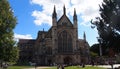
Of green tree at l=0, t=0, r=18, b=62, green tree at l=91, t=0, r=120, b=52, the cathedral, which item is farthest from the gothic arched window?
green tree at l=91, t=0, r=120, b=52

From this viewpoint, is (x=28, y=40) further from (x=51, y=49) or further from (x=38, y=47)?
(x=51, y=49)

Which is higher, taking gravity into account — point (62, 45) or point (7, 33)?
point (62, 45)

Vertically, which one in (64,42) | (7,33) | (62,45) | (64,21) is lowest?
(7,33)

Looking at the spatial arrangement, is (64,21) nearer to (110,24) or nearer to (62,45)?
(62,45)

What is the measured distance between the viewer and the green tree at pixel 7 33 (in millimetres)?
40047

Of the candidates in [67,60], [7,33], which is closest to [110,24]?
[7,33]

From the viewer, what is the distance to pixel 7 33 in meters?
41.0

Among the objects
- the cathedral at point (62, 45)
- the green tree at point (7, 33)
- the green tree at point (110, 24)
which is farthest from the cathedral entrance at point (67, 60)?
the green tree at point (110, 24)

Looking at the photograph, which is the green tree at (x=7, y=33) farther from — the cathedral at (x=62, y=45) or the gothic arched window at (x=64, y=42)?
the gothic arched window at (x=64, y=42)

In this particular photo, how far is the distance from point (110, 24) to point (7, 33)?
14.1 m

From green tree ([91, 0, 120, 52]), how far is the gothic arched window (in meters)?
76.1

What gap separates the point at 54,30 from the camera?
113 meters

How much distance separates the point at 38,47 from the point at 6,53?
83.8 m

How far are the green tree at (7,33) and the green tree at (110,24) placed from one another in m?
12.0
